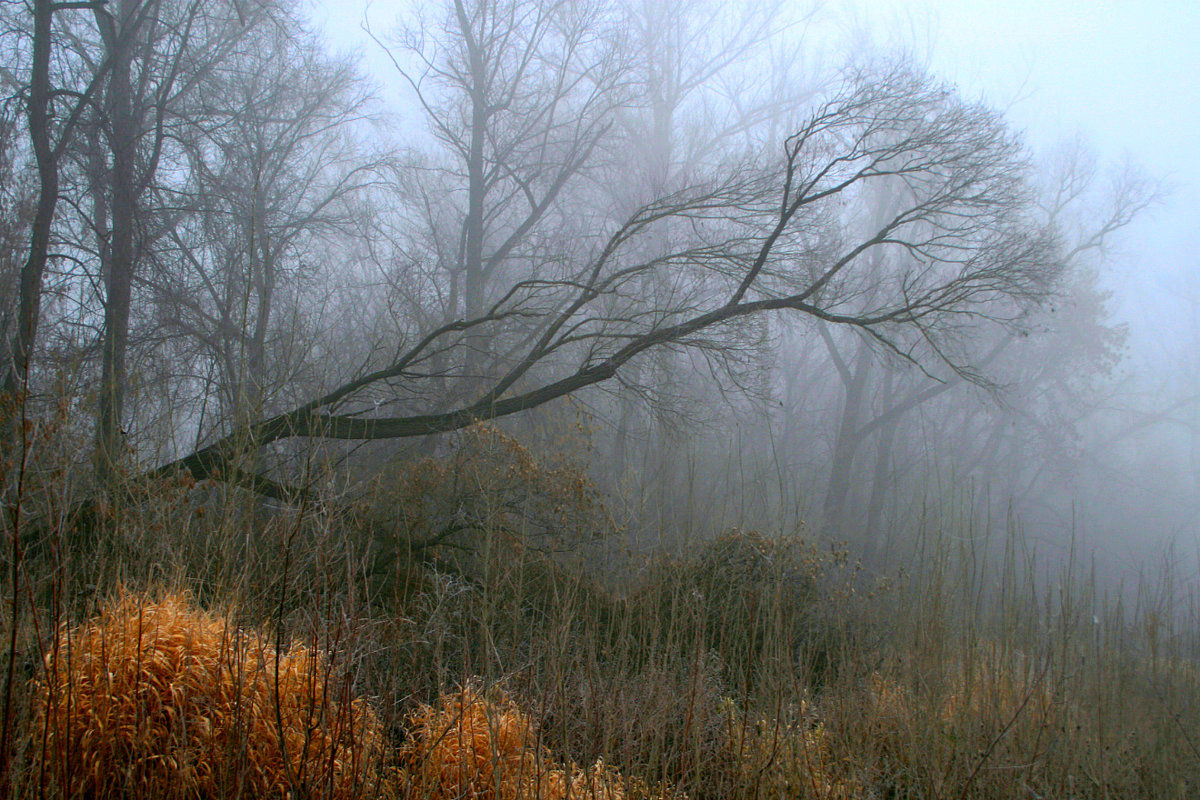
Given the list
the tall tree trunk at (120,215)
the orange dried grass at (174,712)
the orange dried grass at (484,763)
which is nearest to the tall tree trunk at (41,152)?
the tall tree trunk at (120,215)

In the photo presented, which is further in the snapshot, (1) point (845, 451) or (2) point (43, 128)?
(1) point (845, 451)

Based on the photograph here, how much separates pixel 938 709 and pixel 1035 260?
19.7 ft

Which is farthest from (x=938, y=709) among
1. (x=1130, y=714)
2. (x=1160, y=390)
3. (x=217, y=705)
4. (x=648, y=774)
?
(x=1160, y=390)

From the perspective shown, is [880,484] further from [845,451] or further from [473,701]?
[473,701]

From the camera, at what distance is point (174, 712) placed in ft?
12.4

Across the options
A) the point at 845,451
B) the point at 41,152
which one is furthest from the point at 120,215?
the point at 845,451

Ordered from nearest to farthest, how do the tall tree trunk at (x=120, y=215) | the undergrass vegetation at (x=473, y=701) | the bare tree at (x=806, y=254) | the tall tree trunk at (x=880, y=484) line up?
the undergrass vegetation at (x=473, y=701)
the bare tree at (x=806, y=254)
the tall tree trunk at (x=120, y=215)
the tall tree trunk at (x=880, y=484)

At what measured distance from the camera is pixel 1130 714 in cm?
548

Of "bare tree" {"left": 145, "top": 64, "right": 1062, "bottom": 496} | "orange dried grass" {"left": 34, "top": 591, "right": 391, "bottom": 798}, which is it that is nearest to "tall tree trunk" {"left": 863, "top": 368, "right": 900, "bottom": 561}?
"bare tree" {"left": 145, "top": 64, "right": 1062, "bottom": 496}

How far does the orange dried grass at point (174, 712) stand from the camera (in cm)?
358

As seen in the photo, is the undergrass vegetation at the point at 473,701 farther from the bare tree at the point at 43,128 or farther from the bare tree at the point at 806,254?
the bare tree at the point at 43,128

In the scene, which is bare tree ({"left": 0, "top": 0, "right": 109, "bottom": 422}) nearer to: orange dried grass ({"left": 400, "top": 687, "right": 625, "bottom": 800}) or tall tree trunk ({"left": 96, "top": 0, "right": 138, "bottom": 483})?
tall tree trunk ({"left": 96, "top": 0, "right": 138, "bottom": 483})

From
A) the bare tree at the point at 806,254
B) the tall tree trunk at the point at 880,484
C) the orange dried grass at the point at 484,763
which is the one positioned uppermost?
the bare tree at the point at 806,254

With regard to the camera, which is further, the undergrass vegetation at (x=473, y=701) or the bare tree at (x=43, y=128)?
the bare tree at (x=43, y=128)
